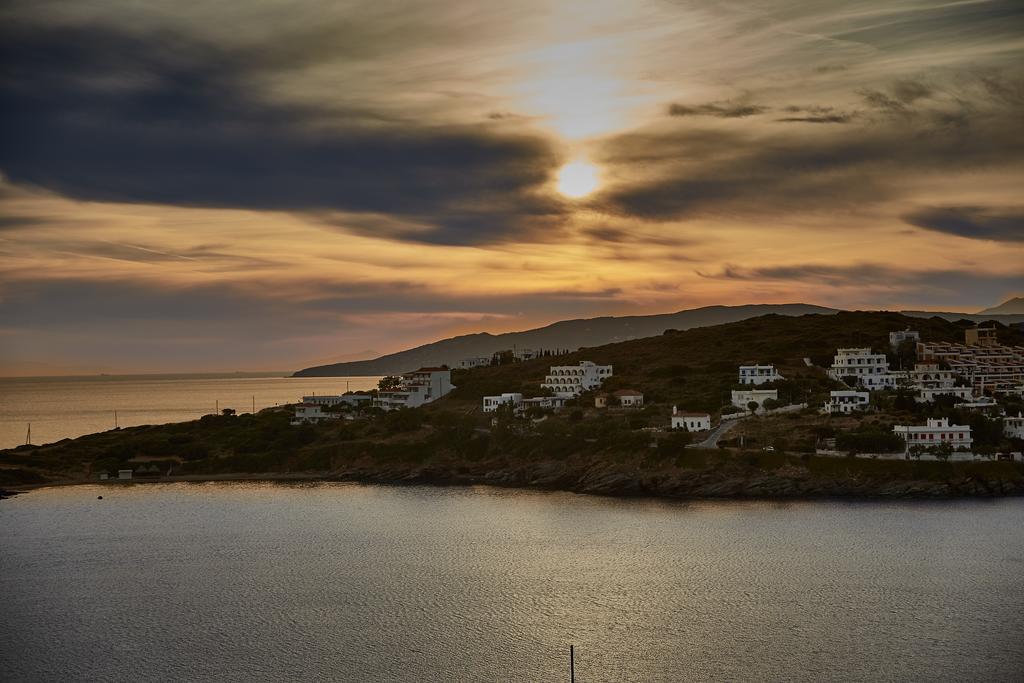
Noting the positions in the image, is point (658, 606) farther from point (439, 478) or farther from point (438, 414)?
point (438, 414)

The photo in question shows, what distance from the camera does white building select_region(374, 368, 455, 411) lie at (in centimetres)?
10606

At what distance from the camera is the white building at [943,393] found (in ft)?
266

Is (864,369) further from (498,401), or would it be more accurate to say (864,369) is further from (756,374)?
(498,401)

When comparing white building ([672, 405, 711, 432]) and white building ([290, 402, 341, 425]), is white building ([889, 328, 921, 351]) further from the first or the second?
white building ([290, 402, 341, 425])

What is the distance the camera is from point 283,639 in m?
34.2

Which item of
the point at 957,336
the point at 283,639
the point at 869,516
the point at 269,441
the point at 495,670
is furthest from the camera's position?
the point at 957,336

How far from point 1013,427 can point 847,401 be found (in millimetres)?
12507

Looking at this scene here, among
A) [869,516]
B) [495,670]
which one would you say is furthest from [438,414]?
[495,670]

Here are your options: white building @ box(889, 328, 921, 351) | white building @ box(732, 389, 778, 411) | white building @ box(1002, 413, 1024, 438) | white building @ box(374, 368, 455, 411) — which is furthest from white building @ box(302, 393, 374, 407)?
white building @ box(1002, 413, 1024, 438)

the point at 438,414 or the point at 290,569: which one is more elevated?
the point at 438,414

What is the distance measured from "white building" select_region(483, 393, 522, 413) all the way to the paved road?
24.0 meters

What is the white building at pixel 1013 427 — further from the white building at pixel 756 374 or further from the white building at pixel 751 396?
the white building at pixel 756 374

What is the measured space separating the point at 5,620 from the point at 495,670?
2004 centimetres

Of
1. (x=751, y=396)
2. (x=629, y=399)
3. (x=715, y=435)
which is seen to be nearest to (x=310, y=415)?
(x=629, y=399)
